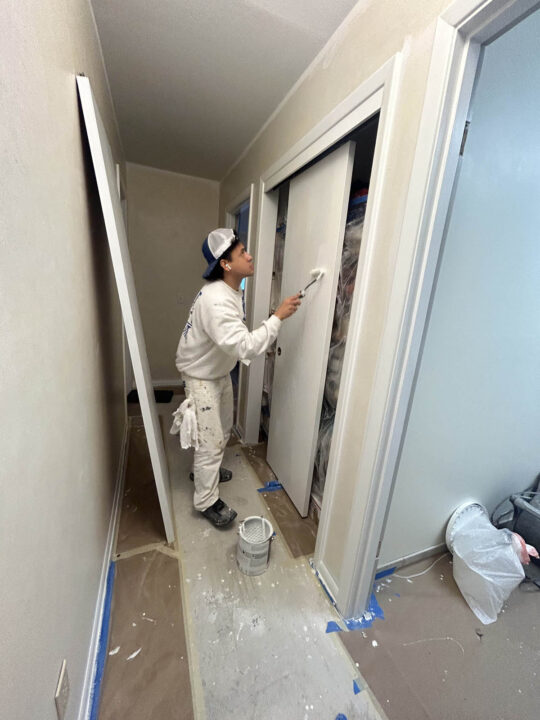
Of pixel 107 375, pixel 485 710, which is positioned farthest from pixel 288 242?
pixel 485 710

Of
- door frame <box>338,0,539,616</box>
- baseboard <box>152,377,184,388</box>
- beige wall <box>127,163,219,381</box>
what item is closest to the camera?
door frame <box>338,0,539,616</box>

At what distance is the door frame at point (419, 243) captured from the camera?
0.77m

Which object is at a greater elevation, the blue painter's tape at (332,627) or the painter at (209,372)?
the painter at (209,372)

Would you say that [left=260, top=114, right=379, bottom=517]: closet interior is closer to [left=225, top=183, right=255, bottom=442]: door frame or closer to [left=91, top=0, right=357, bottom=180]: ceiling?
[left=225, top=183, right=255, bottom=442]: door frame

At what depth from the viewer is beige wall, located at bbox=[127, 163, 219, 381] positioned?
3184 mm

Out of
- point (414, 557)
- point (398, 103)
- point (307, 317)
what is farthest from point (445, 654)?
point (398, 103)

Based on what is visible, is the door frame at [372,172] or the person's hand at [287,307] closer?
the door frame at [372,172]

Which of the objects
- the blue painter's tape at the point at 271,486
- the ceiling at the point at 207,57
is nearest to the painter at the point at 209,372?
the blue painter's tape at the point at 271,486

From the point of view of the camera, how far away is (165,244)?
3.37 metres

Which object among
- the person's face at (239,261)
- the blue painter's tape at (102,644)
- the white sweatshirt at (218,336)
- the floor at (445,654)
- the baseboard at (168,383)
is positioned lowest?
the floor at (445,654)

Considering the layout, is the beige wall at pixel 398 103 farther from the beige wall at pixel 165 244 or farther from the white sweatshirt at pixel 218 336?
the beige wall at pixel 165 244

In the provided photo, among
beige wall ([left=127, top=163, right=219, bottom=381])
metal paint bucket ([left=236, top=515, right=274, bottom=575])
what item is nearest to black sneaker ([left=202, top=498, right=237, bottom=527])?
metal paint bucket ([left=236, top=515, right=274, bottom=575])

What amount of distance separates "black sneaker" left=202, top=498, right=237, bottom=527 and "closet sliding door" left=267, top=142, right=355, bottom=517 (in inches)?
16.7

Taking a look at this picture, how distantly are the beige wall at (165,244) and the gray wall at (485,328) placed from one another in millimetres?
2927
